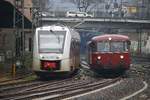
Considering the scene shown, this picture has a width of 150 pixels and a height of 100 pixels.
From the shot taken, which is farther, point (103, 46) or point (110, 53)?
point (103, 46)

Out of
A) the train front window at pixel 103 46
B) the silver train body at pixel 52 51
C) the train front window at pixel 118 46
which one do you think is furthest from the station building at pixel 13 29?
the train front window at pixel 118 46

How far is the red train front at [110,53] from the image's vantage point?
30562 millimetres

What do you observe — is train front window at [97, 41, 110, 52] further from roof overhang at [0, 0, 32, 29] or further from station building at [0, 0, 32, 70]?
roof overhang at [0, 0, 32, 29]

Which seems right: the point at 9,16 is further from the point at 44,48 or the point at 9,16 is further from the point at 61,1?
the point at 61,1

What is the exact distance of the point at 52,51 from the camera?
27.4 m

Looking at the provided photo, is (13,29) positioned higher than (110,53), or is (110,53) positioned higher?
(13,29)

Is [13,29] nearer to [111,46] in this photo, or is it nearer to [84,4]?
[111,46]

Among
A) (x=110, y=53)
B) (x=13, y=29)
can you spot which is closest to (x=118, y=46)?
(x=110, y=53)

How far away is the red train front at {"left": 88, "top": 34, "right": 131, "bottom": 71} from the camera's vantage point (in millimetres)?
30562

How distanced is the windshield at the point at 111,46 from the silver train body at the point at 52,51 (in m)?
3.20

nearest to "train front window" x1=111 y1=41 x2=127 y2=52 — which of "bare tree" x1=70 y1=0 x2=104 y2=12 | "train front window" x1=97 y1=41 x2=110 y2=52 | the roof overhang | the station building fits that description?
"train front window" x1=97 y1=41 x2=110 y2=52

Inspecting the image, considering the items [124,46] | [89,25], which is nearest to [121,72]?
[124,46]

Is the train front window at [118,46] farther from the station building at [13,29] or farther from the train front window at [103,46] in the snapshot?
the station building at [13,29]

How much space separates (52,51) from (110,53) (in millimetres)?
4693
